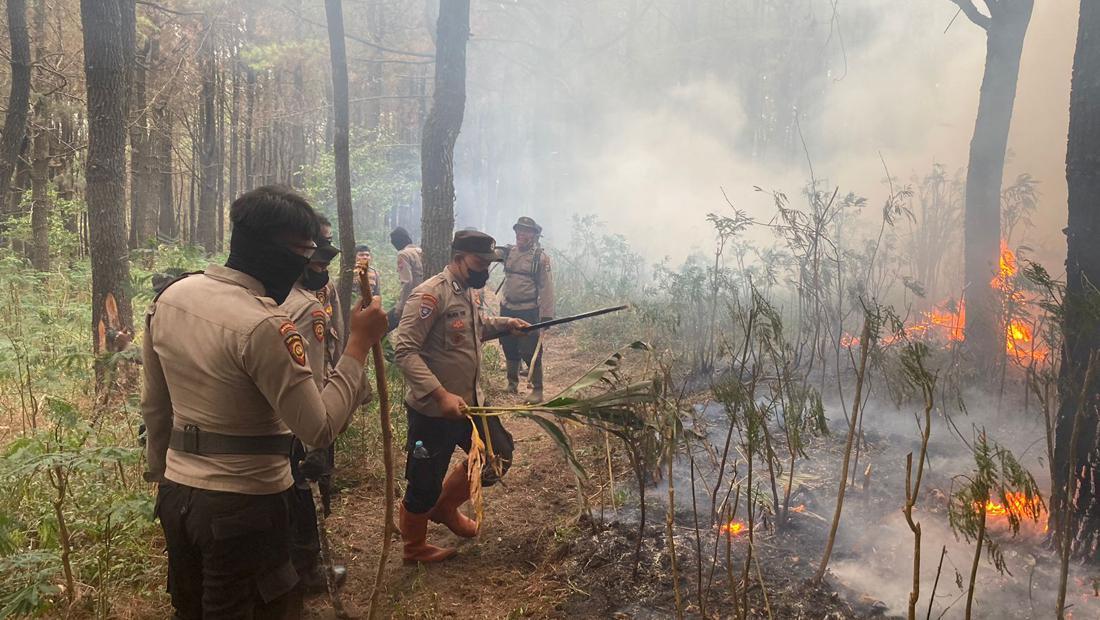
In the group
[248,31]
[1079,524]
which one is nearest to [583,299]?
[248,31]

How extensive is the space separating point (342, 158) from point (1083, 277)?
6953mm

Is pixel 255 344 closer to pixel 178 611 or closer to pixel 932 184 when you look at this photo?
pixel 178 611

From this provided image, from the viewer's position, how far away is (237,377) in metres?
1.91

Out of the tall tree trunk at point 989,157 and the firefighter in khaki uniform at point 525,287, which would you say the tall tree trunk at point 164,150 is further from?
the tall tree trunk at point 989,157

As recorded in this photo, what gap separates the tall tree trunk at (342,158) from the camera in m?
7.14

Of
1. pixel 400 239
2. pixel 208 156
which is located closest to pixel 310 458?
pixel 400 239

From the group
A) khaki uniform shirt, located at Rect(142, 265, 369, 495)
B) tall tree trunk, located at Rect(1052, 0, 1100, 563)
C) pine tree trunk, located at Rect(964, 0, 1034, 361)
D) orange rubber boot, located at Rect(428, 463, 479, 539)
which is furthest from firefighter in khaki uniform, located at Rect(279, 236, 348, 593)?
pine tree trunk, located at Rect(964, 0, 1034, 361)

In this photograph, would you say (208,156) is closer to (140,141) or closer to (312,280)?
(140,141)

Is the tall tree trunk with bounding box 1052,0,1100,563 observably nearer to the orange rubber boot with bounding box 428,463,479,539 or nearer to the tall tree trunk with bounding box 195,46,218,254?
the orange rubber boot with bounding box 428,463,479,539

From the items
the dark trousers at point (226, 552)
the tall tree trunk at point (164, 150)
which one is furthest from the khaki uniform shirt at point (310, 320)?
the tall tree trunk at point (164, 150)

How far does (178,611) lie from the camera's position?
219cm

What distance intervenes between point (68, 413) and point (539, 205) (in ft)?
117

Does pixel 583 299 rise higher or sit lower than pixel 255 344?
lower

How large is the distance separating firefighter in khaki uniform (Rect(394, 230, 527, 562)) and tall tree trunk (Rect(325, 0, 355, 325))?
3.13m
